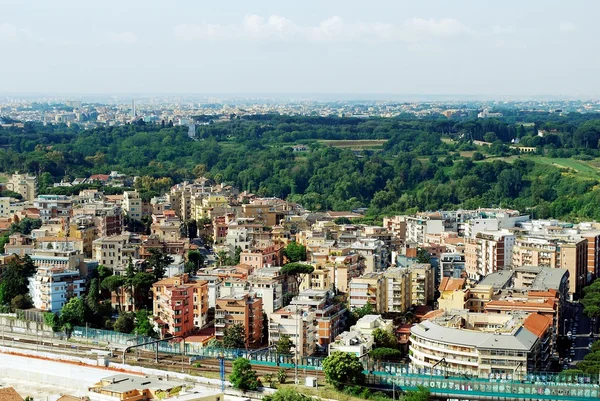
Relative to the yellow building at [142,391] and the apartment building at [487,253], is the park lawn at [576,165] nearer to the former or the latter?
the apartment building at [487,253]

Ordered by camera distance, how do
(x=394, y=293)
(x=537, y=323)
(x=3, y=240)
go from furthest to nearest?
1. (x=3, y=240)
2. (x=394, y=293)
3. (x=537, y=323)

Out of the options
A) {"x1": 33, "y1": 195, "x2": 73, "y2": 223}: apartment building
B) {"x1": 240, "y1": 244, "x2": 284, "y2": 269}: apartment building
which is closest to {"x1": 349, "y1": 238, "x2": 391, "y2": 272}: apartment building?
{"x1": 240, "y1": 244, "x2": 284, "y2": 269}: apartment building

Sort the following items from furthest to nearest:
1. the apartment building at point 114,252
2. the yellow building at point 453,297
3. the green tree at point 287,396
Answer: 1. the apartment building at point 114,252
2. the yellow building at point 453,297
3. the green tree at point 287,396

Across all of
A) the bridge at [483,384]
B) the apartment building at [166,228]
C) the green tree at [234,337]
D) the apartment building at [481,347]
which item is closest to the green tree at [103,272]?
the apartment building at [166,228]

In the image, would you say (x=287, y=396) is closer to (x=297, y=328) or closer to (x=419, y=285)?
(x=297, y=328)

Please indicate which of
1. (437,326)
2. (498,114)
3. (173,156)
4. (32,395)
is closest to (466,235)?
(437,326)

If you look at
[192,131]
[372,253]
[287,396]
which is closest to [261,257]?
[372,253]
